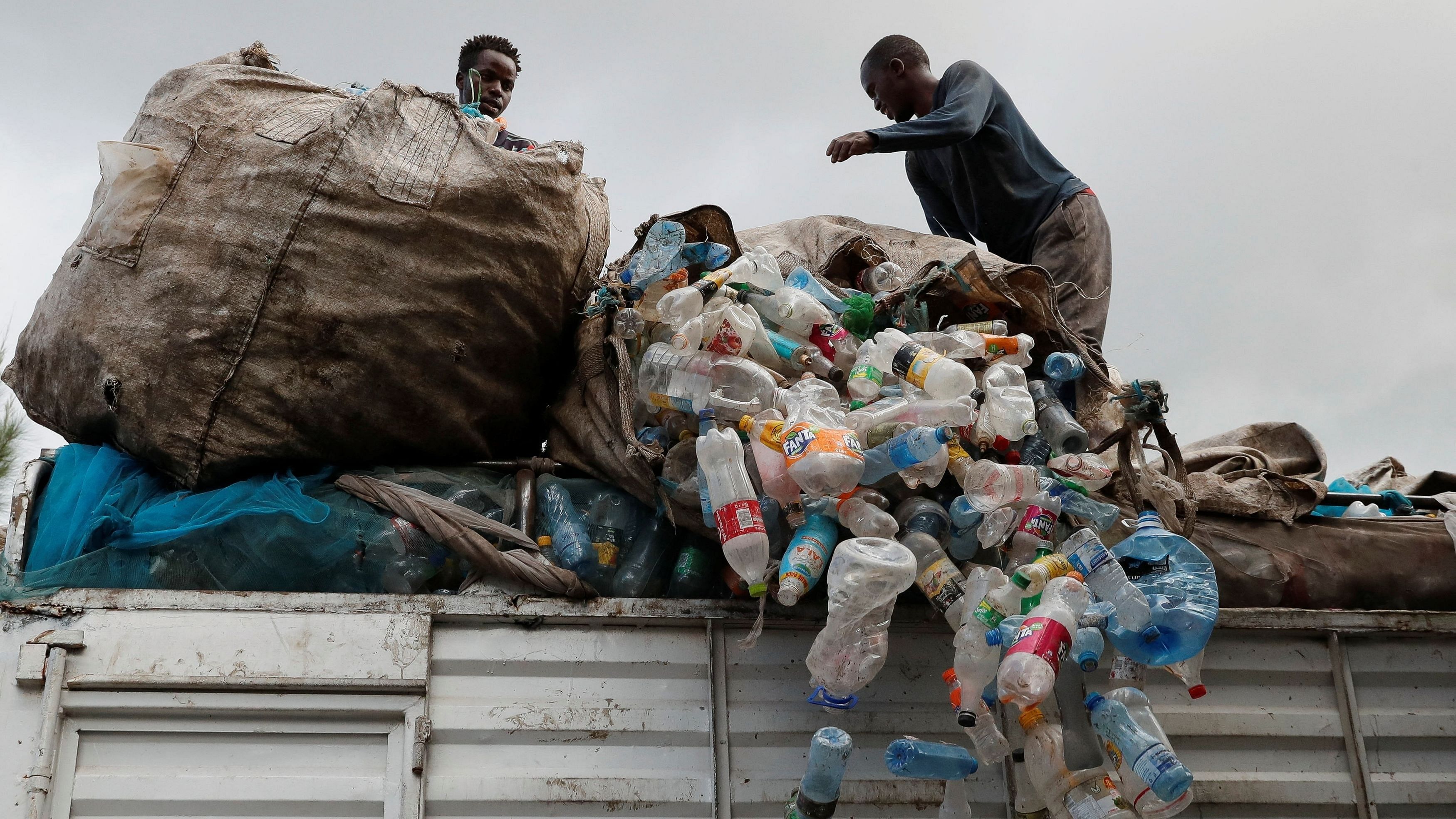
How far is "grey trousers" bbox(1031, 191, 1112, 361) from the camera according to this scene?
153 inches

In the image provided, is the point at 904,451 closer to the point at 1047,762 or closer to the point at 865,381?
the point at 865,381

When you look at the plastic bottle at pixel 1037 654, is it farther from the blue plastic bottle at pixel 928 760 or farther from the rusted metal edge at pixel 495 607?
the rusted metal edge at pixel 495 607

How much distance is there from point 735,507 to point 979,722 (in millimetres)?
825

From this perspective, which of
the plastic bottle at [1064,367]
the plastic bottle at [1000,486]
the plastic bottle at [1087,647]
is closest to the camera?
the plastic bottle at [1087,647]

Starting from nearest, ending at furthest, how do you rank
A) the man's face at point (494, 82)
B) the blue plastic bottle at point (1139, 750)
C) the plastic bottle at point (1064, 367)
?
the blue plastic bottle at point (1139, 750), the plastic bottle at point (1064, 367), the man's face at point (494, 82)

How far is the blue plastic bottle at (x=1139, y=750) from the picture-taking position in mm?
2555

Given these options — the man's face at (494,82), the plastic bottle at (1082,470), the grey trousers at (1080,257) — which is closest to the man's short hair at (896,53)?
the grey trousers at (1080,257)

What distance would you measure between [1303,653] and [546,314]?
8.15 ft

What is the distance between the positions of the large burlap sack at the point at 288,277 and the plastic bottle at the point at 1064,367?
4.96 feet

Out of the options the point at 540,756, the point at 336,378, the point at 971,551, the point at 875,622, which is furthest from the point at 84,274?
the point at 971,551

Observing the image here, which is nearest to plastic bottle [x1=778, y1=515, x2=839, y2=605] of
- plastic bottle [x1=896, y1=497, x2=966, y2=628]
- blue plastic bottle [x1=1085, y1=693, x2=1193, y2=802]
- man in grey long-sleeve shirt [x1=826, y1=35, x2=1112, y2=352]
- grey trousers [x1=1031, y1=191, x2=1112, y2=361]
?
plastic bottle [x1=896, y1=497, x2=966, y2=628]

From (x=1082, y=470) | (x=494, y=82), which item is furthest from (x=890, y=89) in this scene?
(x=1082, y=470)

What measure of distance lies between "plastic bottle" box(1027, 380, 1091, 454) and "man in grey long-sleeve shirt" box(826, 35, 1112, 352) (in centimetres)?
48

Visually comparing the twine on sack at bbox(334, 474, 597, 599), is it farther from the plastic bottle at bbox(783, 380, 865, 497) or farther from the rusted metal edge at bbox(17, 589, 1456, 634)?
the plastic bottle at bbox(783, 380, 865, 497)
